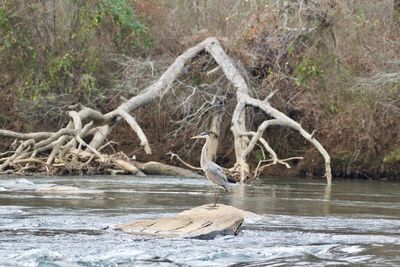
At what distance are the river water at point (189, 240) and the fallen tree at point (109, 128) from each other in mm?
1423

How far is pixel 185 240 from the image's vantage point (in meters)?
11.5

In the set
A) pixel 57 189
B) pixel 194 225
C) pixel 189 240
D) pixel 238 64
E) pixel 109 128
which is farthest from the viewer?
pixel 238 64

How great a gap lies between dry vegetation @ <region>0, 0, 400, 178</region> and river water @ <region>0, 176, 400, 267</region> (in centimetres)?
444

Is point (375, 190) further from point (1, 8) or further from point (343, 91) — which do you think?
point (1, 8)

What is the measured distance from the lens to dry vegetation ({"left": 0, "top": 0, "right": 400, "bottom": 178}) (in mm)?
26500

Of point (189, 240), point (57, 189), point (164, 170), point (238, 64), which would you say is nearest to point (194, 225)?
point (189, 240)

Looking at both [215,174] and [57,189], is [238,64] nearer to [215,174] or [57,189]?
[57,189]

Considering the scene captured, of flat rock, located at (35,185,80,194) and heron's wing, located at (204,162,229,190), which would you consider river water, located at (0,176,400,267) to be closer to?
flat rock, located at (35,185,80,194)

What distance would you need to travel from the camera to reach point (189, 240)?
11.5 meters

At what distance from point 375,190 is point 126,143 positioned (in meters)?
9.93

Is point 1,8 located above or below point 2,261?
above

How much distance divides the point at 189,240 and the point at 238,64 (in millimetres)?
16052

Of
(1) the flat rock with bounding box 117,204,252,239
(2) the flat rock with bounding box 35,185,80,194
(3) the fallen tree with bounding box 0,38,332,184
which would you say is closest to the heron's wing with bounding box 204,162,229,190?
(1) the flat rock with bounding box 117,204,252,239

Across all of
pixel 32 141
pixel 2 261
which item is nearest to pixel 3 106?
pixel 32 141
